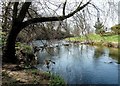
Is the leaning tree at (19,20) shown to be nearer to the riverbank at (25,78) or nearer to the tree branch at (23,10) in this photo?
the tree branch at (23,10)

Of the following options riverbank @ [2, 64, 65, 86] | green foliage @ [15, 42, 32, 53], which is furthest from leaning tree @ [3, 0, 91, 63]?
green foliage @ [15, 42, 32, 53]

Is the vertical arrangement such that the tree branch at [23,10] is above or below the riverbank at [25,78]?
above

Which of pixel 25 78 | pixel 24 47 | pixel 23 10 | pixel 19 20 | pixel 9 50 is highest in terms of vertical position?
pixel 23 10

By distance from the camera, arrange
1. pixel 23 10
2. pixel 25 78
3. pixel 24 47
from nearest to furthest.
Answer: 1. pixel 25 78
2. pixel 23 10
3. pixel 24 47

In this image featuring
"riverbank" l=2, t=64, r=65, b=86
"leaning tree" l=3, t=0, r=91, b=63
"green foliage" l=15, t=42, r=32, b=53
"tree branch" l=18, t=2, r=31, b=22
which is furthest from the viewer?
"green foliage" l=15, t=42, r=32, b=53

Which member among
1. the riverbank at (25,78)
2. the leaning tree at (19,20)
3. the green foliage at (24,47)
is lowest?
the riverbank at (25,78)

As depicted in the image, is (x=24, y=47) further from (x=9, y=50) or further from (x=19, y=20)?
(x=19, y=20)

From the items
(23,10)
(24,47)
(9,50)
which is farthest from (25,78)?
(24,47)

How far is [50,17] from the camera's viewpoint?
1172cm

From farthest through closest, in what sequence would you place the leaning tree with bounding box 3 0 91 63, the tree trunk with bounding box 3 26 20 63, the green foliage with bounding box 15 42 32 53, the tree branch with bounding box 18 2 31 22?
the green foliage with bounding box 15 42 32 53 < the tree trunk with bounding box 3 26 20 63 < the tree branch with bounding box 18 2 31 22 < the leaning tree with bounding box 3 0 91 63

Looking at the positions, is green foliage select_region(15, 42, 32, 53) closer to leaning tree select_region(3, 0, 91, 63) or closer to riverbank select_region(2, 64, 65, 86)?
leaning tree select_region(3, 0, 91, 63)

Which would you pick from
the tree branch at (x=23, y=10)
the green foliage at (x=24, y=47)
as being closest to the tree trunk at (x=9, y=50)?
the tree branch at (x=23, y=10)

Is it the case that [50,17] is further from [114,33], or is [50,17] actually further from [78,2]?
[114,33]

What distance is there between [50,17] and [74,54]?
12.8m
